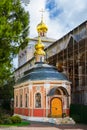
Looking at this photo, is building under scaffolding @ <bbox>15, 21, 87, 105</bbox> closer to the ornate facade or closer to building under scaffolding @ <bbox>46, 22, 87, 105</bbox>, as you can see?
building under scaffolding @ <bbox>46, 22, 87, 105</bbox>

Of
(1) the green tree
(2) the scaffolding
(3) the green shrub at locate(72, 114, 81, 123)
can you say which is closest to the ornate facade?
(2) the scaffolding

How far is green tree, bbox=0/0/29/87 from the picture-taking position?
21.4 m

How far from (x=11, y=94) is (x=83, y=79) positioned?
77.9 ft

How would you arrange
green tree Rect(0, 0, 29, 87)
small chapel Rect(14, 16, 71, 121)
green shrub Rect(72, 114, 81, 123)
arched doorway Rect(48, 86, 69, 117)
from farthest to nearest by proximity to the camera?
small chapel Rect(14, 16, 71, 121)
arched doorway Rect(48, 86, 69, 117)
green shrub Rect(72, 114, 81, 123)
green tree Rect(0, 0, 29, 87)

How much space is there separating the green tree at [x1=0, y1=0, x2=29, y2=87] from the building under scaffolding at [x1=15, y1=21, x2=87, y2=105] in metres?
12.5

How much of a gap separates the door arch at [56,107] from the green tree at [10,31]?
44.6ft

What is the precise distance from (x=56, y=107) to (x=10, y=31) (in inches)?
620

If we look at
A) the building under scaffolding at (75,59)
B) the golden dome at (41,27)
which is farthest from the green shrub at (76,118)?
the golden dome at (41,27)

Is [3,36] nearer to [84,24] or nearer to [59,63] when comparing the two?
[84,24]

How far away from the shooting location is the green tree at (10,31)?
21391 mm

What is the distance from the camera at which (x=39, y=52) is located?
42.8m

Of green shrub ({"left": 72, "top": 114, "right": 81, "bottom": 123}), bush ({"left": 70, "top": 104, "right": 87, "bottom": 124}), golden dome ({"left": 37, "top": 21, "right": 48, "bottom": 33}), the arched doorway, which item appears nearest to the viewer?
bush ({"left": 70, "top": 104, "right": 87, "bottom": 124})

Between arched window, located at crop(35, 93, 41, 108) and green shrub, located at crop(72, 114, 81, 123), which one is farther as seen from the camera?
arched window, located at crop(35, 93, 41, 108)

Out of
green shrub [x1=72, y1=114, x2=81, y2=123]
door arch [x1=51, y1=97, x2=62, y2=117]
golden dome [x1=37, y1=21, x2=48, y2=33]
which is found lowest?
green shrub [x1=72, y1=114, x2=81, y2=123]
